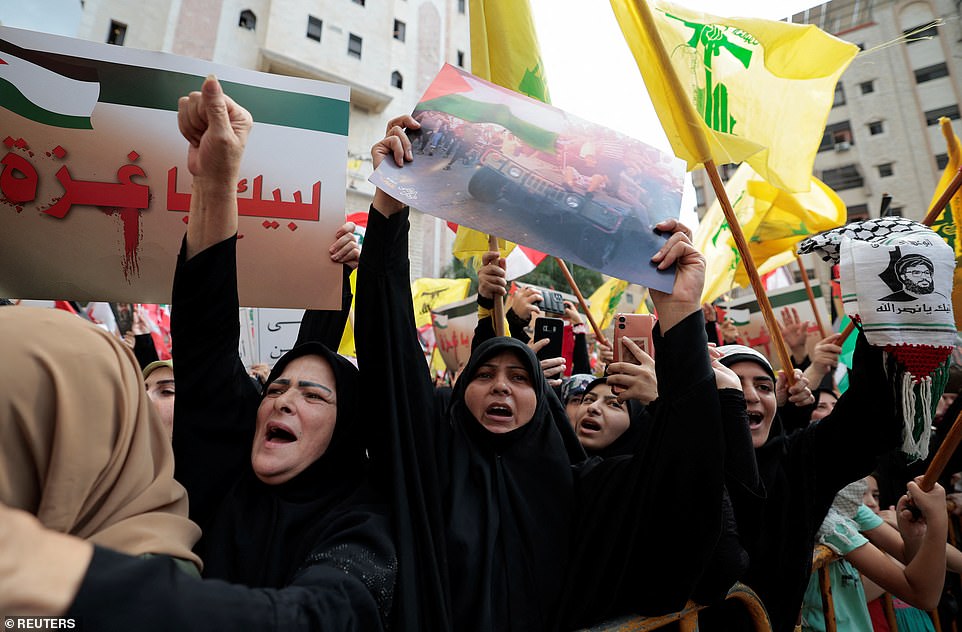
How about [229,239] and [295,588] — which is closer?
[295,588]

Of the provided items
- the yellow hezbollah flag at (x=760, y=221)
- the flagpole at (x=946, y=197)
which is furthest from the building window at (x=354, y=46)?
the flagpole at (x=946, y=197)

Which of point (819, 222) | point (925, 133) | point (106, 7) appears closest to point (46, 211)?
point (819, 222)

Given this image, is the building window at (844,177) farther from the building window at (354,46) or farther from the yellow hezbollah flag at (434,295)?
the yellow hezbollah flag at (434,295)

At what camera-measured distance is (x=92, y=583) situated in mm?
621

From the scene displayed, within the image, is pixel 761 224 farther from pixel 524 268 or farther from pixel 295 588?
pixel 295 588

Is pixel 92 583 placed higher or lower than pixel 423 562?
higher

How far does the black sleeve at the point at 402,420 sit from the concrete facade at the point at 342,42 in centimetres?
1609

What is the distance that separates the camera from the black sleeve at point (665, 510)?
132cm

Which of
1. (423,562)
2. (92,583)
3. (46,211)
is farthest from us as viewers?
(46,211)

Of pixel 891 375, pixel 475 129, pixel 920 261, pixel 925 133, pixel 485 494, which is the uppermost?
pixel 925 133

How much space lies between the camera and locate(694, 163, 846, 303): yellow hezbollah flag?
3439mm

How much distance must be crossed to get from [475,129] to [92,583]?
1.51m

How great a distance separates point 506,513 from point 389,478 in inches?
13.9

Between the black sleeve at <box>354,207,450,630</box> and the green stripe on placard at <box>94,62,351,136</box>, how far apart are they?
532 millimetres
